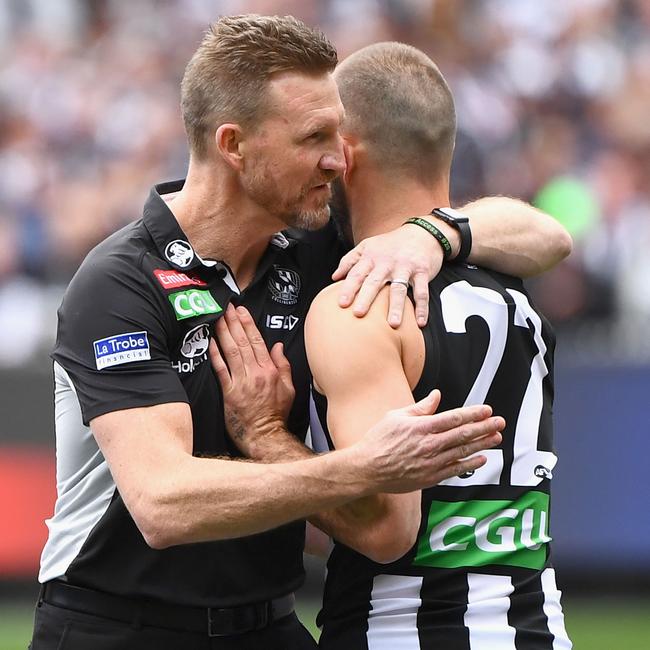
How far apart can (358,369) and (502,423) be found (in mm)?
390

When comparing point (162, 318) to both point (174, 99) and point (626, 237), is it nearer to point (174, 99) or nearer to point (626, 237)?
point (626, 237)

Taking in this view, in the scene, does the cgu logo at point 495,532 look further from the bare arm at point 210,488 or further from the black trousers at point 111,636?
the black trousers at point 111,636

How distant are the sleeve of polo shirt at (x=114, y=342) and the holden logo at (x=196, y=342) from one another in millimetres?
73

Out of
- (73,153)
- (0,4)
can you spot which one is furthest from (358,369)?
(0,4)

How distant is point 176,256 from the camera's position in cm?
376

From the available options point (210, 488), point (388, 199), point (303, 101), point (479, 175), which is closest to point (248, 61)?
point (303, 101)

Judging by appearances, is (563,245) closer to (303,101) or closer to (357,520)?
(303,101)

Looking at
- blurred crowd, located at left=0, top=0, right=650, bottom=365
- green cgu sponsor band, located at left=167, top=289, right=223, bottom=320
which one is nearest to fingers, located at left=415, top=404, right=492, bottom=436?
green cgu sponsor band, located at left=167, top=289, right=223, bottom=320

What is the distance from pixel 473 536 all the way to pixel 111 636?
1.08 metres

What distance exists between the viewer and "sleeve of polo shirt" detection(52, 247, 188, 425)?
3482 mm

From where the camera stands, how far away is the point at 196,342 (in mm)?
3721

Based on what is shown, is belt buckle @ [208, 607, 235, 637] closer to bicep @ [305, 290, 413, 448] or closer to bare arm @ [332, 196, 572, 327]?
bicep @ [305, 290, 413, 448]

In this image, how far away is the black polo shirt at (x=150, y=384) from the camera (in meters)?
3.53

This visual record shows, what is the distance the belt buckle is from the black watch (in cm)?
123
